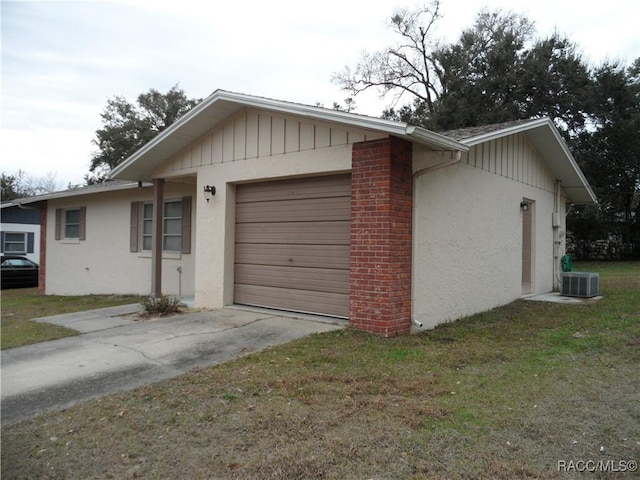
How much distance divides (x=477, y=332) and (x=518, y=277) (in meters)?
3.90

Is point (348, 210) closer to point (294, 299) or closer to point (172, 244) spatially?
point (294, 299)

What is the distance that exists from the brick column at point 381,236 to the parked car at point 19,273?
1636 centimetres

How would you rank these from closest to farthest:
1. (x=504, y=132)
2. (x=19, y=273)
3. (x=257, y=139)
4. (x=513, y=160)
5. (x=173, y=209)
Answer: (x=257, y=139), (x=504, y=132), (x=513, y=160), (x=173, y=209), (x=19, y=273)

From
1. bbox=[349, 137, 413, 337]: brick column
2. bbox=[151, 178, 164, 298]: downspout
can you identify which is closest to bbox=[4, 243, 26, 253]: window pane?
bbox=[151, 178, 164, 298]: downspout

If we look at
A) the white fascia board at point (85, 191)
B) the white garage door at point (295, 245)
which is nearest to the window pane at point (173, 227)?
the white fascia board at point (85, 191)

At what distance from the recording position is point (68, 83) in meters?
6.28

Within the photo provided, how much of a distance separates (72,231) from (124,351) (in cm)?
1002

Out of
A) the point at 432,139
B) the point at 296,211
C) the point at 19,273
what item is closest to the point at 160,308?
the point at 296,211

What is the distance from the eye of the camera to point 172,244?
10.9 m

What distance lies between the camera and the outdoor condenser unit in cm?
984

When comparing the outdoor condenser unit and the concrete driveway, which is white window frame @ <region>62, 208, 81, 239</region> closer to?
the concrete driveway

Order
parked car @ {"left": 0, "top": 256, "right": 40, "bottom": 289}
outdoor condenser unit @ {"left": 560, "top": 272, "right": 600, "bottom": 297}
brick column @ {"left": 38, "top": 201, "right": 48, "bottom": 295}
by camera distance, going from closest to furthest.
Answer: outdoor condenser unit @ {"left": 560, "top": 272, "right": 600, "bottom": 297}, brick column @ {"left": 38, "top": 201, "right": 48, "bottom": 295}, parked car @ {"left": 0, "top": 256, "right": 40, "bottom": 289}

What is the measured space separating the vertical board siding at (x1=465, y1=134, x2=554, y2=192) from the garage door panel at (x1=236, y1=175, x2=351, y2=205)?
2.33 m

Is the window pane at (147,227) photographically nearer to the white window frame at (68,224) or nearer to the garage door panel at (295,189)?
the white window frame at (68,224)
